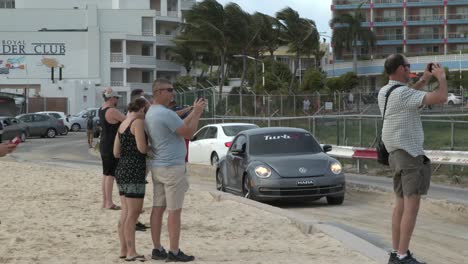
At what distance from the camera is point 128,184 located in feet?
24.6

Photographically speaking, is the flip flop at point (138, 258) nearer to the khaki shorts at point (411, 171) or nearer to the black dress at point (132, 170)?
the black dress at point (132, 170)

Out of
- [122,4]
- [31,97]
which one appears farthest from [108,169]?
[122,4]

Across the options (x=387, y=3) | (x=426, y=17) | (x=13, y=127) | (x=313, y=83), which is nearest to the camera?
(x=13, y=127)

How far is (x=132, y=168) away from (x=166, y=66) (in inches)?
3059


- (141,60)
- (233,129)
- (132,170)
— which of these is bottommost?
(233,129)

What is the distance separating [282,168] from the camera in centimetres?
1310

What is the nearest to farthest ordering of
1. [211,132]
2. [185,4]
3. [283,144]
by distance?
[283,144], [211,132], [185,4]

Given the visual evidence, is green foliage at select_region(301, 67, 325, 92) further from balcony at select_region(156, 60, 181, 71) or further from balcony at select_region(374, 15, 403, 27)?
balcony at select_region(374, 15, 403, 27)

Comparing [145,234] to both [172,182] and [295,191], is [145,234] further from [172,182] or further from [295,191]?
[295,191]

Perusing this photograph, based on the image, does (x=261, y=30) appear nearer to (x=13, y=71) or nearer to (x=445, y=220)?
(x=13, y=71)

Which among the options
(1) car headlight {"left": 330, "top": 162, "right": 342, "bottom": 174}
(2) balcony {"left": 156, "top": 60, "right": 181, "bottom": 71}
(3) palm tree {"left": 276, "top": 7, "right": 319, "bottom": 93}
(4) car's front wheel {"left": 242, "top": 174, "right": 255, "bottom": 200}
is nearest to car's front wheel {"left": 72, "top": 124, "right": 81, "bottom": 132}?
(3) palm tree {"left": 276, "top": 7, "right": 319, "bottom": 93}

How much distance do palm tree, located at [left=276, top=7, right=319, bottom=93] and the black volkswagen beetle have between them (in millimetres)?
44944

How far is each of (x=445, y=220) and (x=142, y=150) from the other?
6115 millimetres

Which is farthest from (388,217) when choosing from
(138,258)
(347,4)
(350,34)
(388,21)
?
(347,4)
